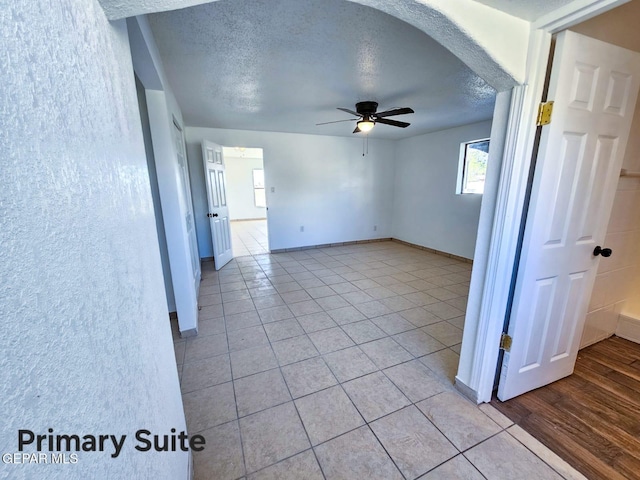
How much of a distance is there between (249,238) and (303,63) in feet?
16.0

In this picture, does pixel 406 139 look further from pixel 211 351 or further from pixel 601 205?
pixel 211 351

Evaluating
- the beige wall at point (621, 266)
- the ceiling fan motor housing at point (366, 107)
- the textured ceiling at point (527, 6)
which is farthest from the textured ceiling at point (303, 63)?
the beige wall at point (621, 266)

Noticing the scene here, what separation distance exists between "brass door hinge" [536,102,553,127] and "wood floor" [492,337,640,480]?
1648mm

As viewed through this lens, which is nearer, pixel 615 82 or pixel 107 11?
pixel 107 11

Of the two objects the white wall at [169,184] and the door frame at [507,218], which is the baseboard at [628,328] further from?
the white wall at [169,184]

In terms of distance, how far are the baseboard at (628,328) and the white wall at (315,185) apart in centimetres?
408

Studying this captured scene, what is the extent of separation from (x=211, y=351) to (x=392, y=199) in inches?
197

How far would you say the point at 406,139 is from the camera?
547 centimetres

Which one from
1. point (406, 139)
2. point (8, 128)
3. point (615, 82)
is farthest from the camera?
point (406, 139)

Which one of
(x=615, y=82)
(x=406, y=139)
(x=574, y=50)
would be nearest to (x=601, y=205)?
(x=615, y=82)

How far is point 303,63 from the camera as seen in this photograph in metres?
2.08

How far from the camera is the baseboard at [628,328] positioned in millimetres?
2204

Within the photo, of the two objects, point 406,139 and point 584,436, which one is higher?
point 406,139

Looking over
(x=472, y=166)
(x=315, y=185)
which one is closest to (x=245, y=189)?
(x=315, y=185)
